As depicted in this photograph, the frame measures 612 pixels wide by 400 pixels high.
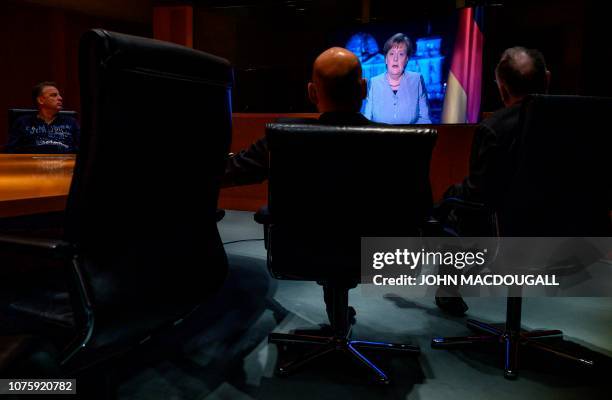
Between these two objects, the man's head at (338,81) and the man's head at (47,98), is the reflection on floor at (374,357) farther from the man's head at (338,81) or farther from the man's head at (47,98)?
the man's head at (47,98)

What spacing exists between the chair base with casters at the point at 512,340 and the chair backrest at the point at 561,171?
0.47m

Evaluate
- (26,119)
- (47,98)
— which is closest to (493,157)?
(47,98)

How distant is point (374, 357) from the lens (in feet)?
7.23

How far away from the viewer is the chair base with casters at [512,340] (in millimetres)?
2072

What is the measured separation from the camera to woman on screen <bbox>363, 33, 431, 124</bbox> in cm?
447

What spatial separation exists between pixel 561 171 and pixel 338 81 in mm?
883

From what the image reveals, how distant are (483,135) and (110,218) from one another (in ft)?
4.73

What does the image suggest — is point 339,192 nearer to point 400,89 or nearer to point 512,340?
point 512,340

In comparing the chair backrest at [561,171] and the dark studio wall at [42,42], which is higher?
the dark studio wall at [42,42]

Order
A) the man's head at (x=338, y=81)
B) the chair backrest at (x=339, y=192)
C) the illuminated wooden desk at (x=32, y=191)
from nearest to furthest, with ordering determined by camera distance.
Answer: the illuminated wooden desk at (x=32, y=191)
the chair backrest at (x=339, y=192)
the man's head at (x=338, y=81)

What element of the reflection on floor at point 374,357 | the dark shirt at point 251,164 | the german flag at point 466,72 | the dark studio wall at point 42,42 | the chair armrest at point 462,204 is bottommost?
the reflection on floor at point 374,357

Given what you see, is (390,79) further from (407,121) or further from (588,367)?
(588,367)

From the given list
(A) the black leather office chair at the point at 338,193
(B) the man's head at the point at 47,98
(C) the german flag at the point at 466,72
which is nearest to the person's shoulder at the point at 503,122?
(A) the black leather office chair at the point at 338,193

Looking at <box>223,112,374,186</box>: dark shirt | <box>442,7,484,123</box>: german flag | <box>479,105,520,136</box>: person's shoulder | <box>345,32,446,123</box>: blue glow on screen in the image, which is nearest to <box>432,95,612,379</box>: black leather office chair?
<box>479,105,520,136</box>: person's shoulder
